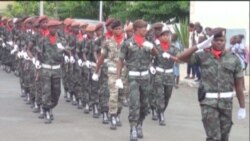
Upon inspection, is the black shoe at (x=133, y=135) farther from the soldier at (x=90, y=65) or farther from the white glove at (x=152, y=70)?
the soldier at (x=90, y=65)

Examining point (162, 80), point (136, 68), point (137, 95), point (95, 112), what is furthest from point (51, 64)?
point (162, 80)

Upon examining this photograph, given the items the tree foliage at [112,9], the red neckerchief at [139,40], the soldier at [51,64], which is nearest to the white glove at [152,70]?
the red neckerchief at [139,40]

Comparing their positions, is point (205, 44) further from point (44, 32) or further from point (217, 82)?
point (44, 32)

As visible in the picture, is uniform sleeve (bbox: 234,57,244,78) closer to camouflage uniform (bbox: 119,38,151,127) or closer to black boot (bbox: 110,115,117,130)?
camouflage uniform (bbox: 119,38,151,127)

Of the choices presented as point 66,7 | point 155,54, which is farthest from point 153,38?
point 66,7

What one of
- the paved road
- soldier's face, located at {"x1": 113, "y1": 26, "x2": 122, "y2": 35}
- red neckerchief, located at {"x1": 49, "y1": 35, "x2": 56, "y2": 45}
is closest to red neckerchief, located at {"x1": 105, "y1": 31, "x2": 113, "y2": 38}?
soldier's face, located at {"x1": 113, "y1": 26, "x2": 122, "y2": 35}

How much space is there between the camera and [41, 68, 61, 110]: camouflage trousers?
417 inches

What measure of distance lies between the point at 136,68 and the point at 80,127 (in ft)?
6.27

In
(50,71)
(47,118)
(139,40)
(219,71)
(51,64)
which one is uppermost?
(139,40)

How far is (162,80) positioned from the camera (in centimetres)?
1135

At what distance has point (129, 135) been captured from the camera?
10.0 metres

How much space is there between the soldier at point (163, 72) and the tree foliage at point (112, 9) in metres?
18.5

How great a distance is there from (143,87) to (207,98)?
2.02 metres

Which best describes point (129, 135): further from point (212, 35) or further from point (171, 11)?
point (171, 11)
